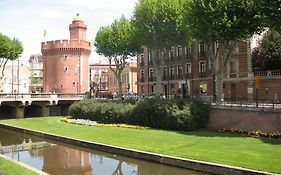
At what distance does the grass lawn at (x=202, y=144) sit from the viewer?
2194 cm

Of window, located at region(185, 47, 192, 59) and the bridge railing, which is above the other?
window, located at region(185, 47, 192, 59)

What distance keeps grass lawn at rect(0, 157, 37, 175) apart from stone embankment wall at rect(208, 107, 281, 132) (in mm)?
18865

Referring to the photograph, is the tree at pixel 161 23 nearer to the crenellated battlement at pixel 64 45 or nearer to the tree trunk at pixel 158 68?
the tree trunk at pixel 158 68

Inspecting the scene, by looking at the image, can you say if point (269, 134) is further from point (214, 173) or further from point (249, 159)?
point (214, 173)

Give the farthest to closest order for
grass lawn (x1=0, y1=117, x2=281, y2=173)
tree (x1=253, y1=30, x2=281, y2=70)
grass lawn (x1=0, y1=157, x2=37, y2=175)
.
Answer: tree (x1=253, y1=30, x2=281, y2=70) → grass lawn (x1=0, y1=117, x2=281, y2=173) → grass lawn (x1=0, y1=157, x2=37, y2=175)

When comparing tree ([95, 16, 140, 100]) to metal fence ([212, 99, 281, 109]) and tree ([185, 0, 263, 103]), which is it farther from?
metal fence ([212, 99, 281, 109])

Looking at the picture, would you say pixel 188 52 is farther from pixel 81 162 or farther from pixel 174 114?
pixel 81 162

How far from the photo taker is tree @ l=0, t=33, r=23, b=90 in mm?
66625

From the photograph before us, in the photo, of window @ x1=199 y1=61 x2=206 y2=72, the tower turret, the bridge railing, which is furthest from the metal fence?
the tower turret

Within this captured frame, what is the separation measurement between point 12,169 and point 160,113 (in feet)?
64.2

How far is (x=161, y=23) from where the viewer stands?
45844 millimetres

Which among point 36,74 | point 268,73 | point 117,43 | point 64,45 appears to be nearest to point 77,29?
point 64,45

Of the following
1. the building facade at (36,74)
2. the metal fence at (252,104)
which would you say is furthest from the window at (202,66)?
the building facade at (36,74)

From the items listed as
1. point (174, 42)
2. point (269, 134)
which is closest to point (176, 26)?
point (174, 42)
